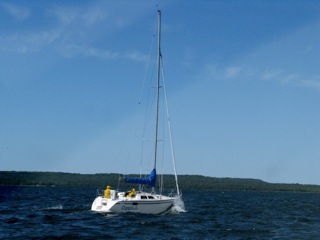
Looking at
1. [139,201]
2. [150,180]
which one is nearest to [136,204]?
[139,201]

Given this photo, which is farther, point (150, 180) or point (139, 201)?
point (150, 180)

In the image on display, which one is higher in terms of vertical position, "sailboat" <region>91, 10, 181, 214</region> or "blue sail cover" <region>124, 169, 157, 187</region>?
"blue sail cover" <region>124, 169, 157, 187</region>

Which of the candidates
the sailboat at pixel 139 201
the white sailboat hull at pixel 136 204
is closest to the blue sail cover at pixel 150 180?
the sailboat at pixel 139 201

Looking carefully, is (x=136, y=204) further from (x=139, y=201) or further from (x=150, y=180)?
(x=150, y=180)

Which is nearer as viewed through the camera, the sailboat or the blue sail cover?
the sailboat

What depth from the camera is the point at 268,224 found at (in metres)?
48.1

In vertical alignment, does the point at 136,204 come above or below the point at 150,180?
below

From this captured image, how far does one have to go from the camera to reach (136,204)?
45969 mm

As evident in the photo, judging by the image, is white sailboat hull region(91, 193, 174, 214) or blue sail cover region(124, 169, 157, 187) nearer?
white sailboat hull region(91, 193, 174, 214)

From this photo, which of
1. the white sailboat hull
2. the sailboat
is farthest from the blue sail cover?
the white sailboat hull

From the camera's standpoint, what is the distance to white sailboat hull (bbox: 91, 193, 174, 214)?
45.7 m

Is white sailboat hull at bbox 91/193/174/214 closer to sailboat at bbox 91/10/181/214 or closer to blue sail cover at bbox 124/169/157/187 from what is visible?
sailboat at bbox 91/10/181/214

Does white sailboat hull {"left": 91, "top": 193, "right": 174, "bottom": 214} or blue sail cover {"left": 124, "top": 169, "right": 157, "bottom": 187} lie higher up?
blue sail cover {"left": 124, "top": 169, "right": 157, "bottom": 187}

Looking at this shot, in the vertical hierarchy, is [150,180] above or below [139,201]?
above
